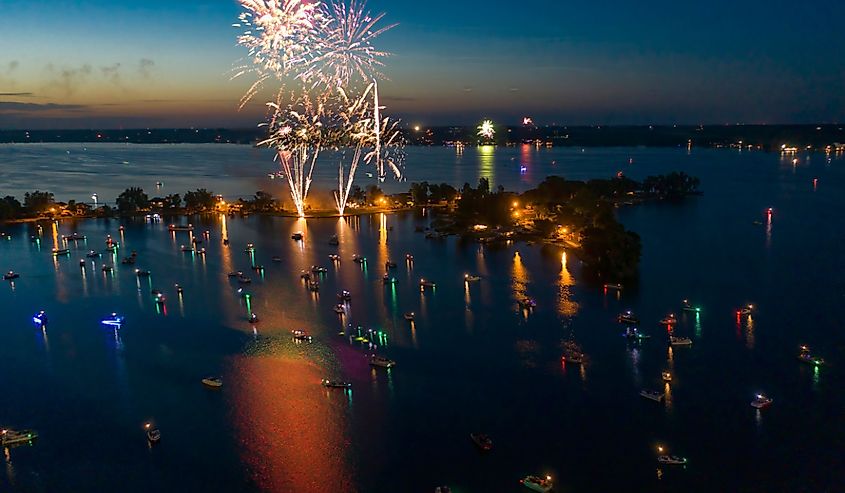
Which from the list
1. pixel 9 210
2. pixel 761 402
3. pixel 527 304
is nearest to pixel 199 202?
pixel 9 210

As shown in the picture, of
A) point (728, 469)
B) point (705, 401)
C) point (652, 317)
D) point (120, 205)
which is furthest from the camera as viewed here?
point (120, 205)

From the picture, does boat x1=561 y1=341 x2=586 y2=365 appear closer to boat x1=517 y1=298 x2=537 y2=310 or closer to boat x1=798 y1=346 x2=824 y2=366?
boat x1=517 y1=298 x2=537 y2=310

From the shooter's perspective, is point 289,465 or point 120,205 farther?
point 120,205

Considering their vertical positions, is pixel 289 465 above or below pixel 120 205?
below

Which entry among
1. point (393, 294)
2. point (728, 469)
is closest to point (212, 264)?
point (393, 294)

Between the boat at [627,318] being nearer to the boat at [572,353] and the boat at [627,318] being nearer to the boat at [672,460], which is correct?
the boat at [572,353]

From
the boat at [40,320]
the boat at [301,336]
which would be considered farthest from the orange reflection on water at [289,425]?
the boat at [40,320]

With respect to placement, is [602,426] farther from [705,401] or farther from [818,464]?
[818,464]
